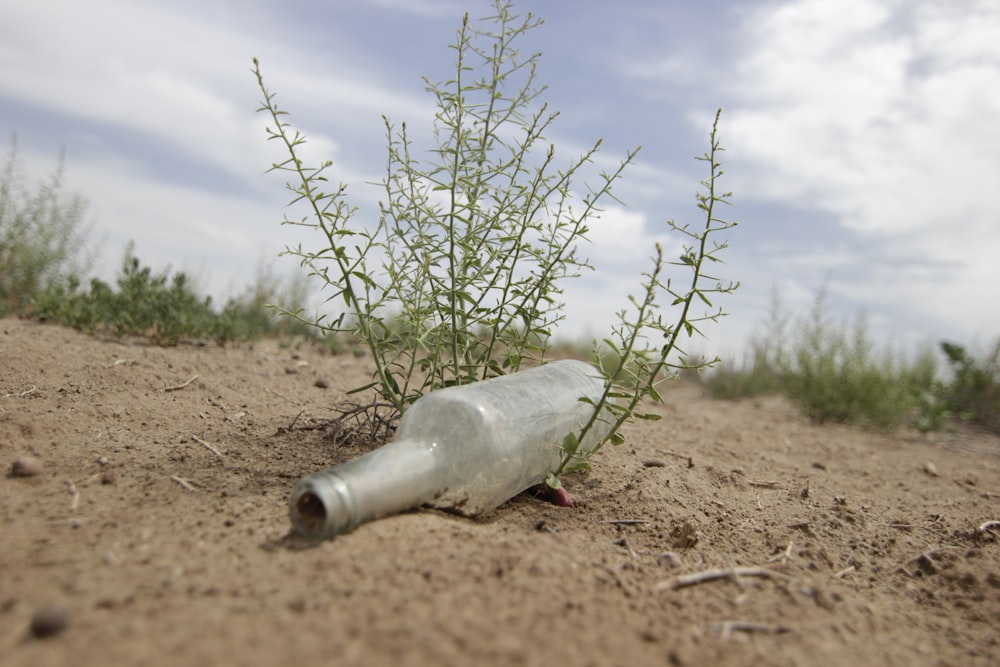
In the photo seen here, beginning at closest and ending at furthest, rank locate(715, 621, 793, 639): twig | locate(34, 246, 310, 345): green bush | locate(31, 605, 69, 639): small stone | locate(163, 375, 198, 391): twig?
locate(31, 605, 69, 639): small stone → locate(715, 621, 793, 639): twig → locate(163, 375, 198, 391): twig → locate(34, 246, 310, 345): green bush

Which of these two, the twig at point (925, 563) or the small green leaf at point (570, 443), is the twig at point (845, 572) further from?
the small green leaf at point (570, 443)

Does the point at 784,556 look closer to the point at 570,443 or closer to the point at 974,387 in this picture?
the point at 570,443

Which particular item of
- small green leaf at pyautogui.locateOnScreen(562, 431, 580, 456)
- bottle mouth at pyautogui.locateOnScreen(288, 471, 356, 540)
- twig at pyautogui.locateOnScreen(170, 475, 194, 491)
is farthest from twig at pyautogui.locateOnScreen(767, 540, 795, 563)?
twig at pyautogui.locateOnScreen(170, 475, 194, 491)

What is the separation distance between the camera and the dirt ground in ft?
5.16

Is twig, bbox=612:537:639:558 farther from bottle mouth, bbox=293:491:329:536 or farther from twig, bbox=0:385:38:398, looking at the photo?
twig, bbox=0:385:38:398

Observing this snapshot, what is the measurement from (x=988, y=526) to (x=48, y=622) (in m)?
3.39

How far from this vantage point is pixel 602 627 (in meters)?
1.70

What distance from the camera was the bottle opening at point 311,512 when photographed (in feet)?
6.47

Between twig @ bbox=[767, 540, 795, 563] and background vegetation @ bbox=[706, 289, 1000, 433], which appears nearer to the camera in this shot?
twig @ bbox=[767, 540, 795, 563]

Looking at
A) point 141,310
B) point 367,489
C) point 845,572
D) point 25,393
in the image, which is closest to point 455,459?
point 367,489

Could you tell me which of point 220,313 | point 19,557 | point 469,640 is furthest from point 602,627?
point 220,313

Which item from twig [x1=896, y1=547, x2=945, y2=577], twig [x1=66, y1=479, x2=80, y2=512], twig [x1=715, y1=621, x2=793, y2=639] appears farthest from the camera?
twig [x1=896, y1=547, x2=945, y2=577]

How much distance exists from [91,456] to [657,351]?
2.05 metres

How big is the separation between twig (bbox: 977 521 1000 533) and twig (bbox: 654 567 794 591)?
1.31 meters
